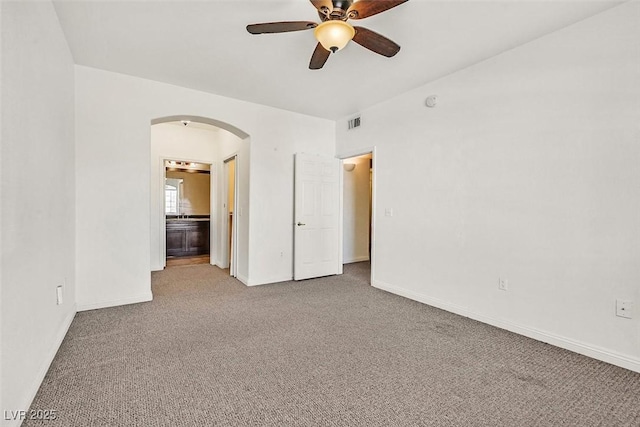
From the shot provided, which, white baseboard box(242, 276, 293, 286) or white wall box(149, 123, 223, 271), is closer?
white baseboard box(242, 276, 293, 286)

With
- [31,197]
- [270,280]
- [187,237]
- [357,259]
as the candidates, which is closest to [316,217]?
[270,280]

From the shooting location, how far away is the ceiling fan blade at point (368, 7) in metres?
1.86

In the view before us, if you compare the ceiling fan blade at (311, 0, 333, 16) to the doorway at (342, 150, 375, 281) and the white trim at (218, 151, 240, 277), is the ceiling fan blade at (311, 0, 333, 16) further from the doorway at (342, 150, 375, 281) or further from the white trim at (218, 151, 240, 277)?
the doorway at (342, 150, 375, 281)

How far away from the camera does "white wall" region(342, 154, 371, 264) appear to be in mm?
6234

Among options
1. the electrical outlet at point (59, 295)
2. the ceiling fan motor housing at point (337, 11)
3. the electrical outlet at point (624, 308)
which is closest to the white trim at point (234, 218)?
the electrical outlet at point (59, 295)

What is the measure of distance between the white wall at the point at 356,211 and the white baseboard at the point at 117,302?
362 cm

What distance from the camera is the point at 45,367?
1990 millimetres

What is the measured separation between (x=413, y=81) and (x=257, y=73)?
73.0 inches

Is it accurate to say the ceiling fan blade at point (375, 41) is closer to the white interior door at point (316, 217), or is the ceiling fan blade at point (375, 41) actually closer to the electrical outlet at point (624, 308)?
the white interior door at point (316, 217)

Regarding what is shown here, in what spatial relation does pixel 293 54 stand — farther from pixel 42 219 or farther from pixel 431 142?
pixel 42 219

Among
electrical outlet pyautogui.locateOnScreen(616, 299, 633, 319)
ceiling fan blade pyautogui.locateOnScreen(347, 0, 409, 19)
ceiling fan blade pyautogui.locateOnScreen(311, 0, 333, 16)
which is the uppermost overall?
ceiling fan blade pyautogui.locateOnScreen(311, 0, 333, 16)

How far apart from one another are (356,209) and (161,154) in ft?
12.9

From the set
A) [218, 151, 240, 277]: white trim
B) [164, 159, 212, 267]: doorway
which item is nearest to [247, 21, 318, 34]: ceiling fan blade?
[218, 151, 240, 277]: white trim

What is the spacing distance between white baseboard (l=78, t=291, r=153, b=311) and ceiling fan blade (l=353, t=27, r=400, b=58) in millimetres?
3584
